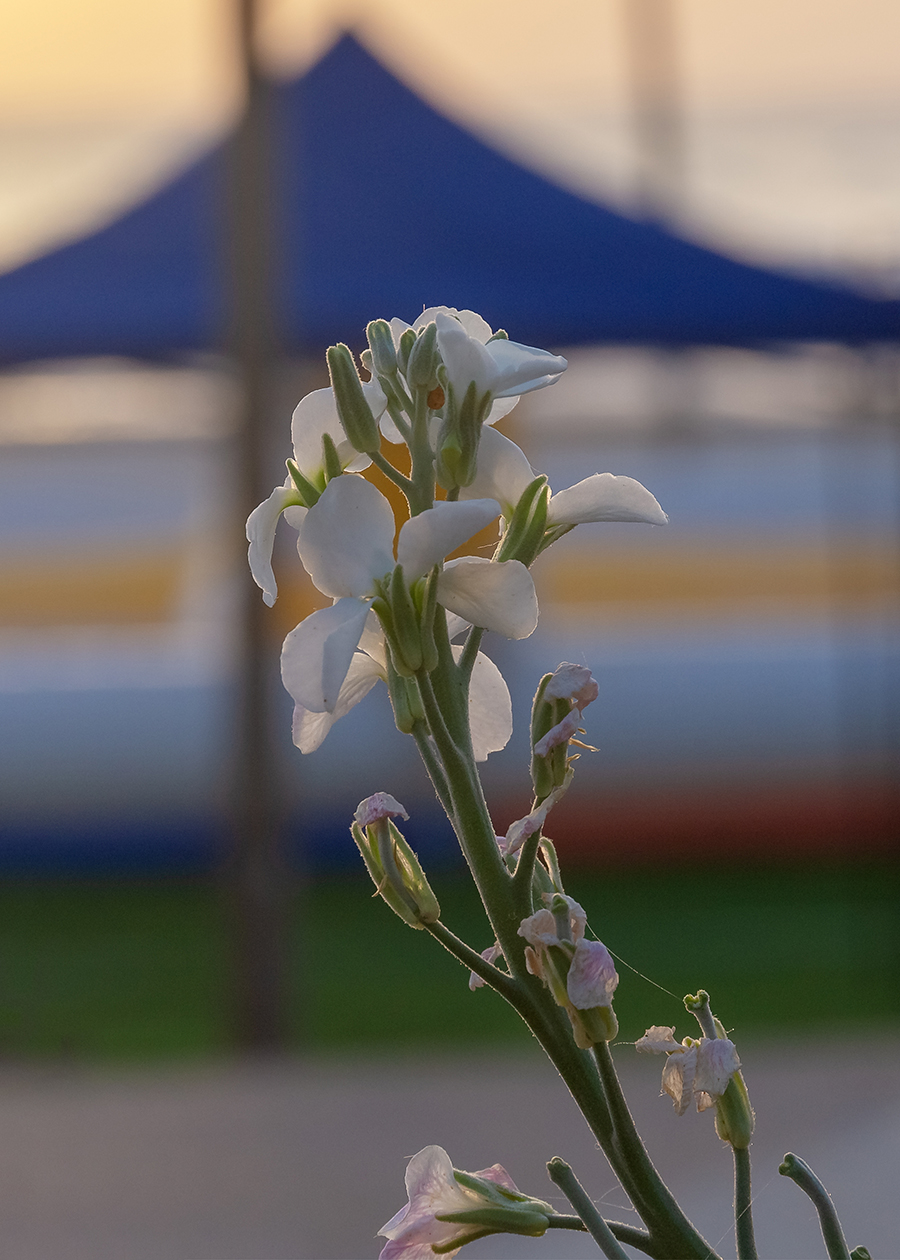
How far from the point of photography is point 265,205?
1.99 metres

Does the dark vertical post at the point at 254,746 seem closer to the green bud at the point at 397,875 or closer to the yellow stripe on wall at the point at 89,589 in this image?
the green bud at the point at 397,875

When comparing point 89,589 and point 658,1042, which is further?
point 89,589

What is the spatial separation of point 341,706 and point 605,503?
0.06 meters

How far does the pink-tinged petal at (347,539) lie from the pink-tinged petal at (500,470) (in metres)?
0.03

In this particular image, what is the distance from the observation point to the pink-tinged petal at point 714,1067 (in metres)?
0.21

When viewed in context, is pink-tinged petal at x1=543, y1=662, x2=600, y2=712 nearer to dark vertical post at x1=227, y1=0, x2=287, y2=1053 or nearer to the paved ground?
the paved ground

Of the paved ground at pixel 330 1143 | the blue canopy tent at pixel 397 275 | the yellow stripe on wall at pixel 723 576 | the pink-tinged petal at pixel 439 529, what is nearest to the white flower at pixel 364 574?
the pink-tinged petal at pixel 439 529

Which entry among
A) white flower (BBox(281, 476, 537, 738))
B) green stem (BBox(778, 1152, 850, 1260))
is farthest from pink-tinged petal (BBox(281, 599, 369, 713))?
green stem (BBox(778, 1152, 850, 1260))

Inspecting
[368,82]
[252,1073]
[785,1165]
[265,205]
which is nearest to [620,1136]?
[785,1165]

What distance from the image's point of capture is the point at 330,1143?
1349 millimetres

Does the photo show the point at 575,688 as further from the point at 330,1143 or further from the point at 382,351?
the point at 330,1143

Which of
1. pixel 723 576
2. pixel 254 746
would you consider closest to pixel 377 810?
pixel 254 746

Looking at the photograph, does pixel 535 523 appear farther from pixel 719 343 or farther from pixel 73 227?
pixel 73 227

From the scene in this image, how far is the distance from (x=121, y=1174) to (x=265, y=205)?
1325 millimetres
